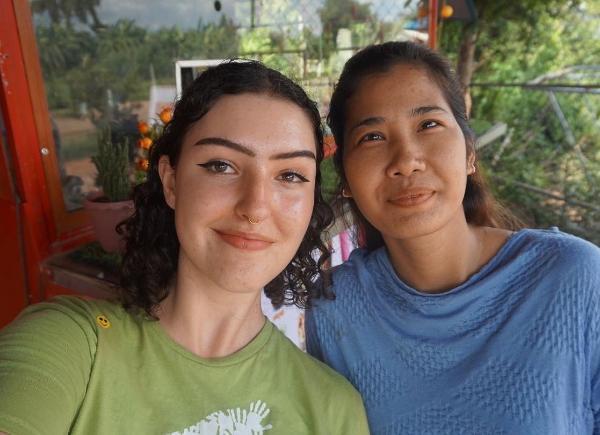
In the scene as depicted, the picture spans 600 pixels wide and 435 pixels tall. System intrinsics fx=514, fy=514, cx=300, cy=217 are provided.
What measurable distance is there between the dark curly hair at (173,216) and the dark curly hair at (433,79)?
0.18m

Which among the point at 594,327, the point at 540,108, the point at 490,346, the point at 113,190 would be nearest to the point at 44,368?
the point at 490,346

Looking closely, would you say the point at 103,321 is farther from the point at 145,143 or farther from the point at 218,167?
the point at 145,143

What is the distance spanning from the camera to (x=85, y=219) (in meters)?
2.87

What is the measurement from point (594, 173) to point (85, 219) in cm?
699

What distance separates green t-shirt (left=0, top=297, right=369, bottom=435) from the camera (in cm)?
106

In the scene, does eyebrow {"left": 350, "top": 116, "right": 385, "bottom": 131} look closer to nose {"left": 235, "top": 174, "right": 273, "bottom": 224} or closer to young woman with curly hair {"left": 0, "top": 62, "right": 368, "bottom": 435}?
young woman with curly hair {"left": 0, "top": 62, "right": 368, "bottom": 435}

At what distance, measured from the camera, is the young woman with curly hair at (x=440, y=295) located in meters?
1.35

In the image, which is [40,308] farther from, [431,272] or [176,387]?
[431,272]

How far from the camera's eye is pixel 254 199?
1.26 m

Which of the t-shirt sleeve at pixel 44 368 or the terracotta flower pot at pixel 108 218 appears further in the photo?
the terracotta flower pot at pixel 108 218

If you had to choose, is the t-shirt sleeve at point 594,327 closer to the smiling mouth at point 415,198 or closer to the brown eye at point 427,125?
the smiling mouth at point 415,198

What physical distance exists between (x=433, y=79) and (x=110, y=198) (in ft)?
5.55

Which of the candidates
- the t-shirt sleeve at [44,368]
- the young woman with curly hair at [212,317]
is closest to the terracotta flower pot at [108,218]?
the young woman with curly hair at [212,317]

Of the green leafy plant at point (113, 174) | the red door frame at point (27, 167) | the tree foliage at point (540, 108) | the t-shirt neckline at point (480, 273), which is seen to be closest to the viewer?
the t-shirt neckline at point (480, 273)
